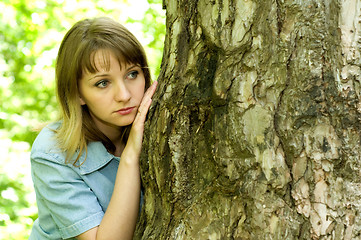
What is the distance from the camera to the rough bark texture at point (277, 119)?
Result: 4.46 ft

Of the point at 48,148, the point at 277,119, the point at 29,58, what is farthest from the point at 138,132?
the point at 29,58

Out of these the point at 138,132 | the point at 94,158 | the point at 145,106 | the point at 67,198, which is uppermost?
the point at 145,106

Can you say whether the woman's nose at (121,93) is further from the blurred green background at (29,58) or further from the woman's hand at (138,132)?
the blurred green background at (29,58)

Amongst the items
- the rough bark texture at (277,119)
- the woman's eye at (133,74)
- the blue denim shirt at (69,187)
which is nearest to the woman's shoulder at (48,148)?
the blue denim shirt at (69,187)

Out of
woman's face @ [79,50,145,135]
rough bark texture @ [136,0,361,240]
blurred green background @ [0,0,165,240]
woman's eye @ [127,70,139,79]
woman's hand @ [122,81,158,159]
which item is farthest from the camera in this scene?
blurred green background @ [0,0,165,240]

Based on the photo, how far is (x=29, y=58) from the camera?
7426 millimetres

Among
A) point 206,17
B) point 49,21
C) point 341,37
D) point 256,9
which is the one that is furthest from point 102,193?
point 49,21

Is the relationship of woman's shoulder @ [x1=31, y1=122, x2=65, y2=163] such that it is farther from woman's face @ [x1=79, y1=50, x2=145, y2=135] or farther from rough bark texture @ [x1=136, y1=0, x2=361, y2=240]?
rough bark texture @ [x1=136, y1=0, x2=361, y2=240]

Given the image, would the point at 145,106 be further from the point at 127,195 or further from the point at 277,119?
the point at 277,119

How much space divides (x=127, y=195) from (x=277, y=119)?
88cm

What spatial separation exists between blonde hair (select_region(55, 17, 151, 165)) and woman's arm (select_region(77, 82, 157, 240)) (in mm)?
334

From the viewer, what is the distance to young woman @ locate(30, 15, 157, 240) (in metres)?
1.95

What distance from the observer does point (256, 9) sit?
1426 mm

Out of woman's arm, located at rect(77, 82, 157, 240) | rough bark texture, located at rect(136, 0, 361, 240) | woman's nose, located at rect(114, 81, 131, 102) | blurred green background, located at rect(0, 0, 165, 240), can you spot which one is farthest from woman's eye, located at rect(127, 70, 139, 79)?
blurred green background, located at rect(0, 0, 165, 240)
